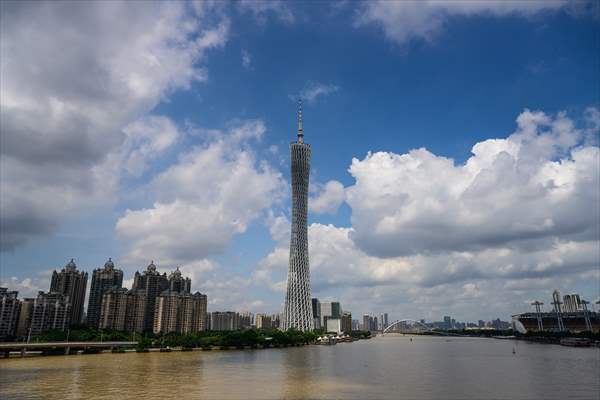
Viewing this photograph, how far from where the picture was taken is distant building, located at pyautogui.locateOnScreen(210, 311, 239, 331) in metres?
130

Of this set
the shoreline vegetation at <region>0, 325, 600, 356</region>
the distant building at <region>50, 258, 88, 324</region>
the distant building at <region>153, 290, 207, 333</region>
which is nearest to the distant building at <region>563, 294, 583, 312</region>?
the shoreline vegetation at <region>0, 325, 600, 356</region>

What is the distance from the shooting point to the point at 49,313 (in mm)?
79125

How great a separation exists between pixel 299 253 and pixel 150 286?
4039 centimetres

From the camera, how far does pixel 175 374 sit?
33062 mm

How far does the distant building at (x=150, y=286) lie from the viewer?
3807 inches

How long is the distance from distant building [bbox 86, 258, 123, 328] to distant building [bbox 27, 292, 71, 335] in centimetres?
1410

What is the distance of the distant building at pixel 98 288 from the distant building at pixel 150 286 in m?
5.12

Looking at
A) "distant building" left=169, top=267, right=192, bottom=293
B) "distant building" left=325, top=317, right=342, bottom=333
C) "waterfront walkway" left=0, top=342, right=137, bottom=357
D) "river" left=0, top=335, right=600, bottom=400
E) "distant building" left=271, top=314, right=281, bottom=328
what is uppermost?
"distant building" left=169, top=267, right=192, bottom=293

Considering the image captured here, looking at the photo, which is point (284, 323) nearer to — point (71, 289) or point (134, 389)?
point (71, 289)

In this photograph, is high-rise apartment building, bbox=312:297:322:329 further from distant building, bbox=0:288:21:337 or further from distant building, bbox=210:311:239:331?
distant building, bbox=0:288:21:337

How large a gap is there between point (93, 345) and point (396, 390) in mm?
50011

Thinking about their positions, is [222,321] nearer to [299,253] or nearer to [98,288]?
[98,288]

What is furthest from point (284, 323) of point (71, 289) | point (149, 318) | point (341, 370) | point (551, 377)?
point (551, 377)

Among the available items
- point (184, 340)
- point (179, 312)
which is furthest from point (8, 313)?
point (179, 312)
